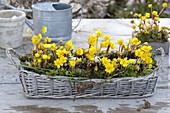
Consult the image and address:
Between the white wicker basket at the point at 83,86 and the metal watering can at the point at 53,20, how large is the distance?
44cm

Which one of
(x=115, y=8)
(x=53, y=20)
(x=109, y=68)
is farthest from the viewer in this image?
(x=115, y=8)

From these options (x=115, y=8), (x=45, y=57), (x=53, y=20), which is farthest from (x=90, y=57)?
(x=115, y=8)

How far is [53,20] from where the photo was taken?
1702 mm

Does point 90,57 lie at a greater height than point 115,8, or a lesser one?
greater

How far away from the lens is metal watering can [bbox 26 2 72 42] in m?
1.69

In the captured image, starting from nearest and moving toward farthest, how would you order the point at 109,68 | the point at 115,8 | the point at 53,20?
the point at 109,68
the point at 53,20
the point at 115,8

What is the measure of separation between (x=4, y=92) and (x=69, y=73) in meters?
0.24

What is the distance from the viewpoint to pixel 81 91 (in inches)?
50.0

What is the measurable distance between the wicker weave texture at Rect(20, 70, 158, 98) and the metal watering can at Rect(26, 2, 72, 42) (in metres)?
0.45

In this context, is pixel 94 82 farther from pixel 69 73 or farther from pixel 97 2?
pixel 97 2

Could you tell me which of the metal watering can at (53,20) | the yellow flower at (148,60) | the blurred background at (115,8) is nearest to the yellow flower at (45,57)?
the yellow flower at (148,60)

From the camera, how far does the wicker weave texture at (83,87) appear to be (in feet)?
4.16

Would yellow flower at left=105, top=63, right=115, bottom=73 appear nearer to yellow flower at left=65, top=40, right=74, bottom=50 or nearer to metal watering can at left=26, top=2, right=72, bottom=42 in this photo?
yellow flower at left=65, top=40, right=74, bottom=50

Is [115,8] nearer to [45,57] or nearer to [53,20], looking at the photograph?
[53,20]
